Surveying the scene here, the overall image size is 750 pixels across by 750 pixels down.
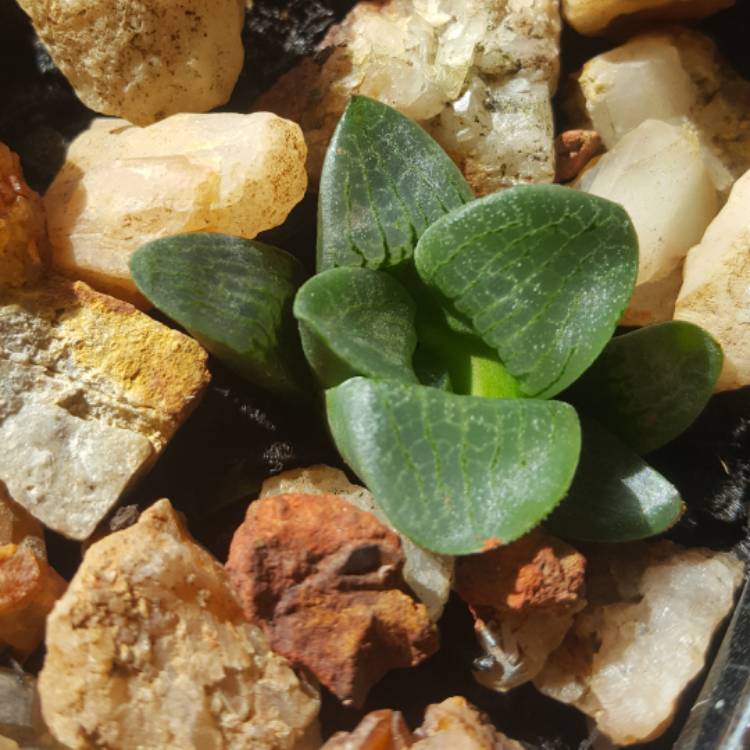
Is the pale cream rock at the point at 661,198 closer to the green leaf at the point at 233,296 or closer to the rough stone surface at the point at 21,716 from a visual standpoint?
the green leaf at the point at 233,296

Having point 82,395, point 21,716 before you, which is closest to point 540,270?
point 82,395

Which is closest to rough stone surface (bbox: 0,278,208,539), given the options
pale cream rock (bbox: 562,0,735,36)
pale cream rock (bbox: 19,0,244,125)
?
pale cream rock (bbox: 19,0,244,125)

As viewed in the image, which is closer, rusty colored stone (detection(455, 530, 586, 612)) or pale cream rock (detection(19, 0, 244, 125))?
rusty colored stone (detection(455, 530, 586, 612))

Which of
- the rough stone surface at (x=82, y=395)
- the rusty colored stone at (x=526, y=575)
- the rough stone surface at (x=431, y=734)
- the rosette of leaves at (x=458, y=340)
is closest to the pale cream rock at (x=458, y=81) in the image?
the rosette of leaves at (x=458, y=340)

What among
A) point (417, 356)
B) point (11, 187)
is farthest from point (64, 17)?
point (417, 356)

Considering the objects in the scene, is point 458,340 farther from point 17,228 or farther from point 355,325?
point 17,228

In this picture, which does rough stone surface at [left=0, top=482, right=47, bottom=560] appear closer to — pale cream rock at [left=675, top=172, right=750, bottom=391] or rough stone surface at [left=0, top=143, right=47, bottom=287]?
rough stone surface at [left=0, top=143, right=47, bottom=287]
